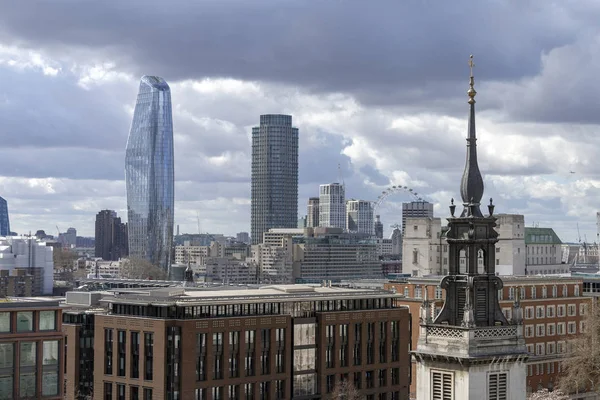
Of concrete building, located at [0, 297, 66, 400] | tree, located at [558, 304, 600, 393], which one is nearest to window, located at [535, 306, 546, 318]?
tree, located at [558, 304, 600, 393]

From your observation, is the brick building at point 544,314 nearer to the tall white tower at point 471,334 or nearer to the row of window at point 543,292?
the row of window at point 543,292

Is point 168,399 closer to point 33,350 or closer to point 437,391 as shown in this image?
point 33,350

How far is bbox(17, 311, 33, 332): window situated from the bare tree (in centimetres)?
4897

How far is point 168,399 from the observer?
147375 mm

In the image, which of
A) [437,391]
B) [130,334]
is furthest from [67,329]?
[437,391]

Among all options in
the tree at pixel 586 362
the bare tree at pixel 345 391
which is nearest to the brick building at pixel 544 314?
the tree at pixel 586 362

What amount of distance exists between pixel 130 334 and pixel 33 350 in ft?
90.2

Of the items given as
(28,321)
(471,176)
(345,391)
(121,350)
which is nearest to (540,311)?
(345,391)

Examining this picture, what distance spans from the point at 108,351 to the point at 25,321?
3010cm

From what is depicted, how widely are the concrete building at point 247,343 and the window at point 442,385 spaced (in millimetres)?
107701

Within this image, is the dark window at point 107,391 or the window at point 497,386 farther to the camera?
the dark window at point 107,391

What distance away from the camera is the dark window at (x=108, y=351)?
15438 centimetres

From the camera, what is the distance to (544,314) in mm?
180500

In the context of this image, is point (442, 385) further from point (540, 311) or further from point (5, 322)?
point (540, 311)
